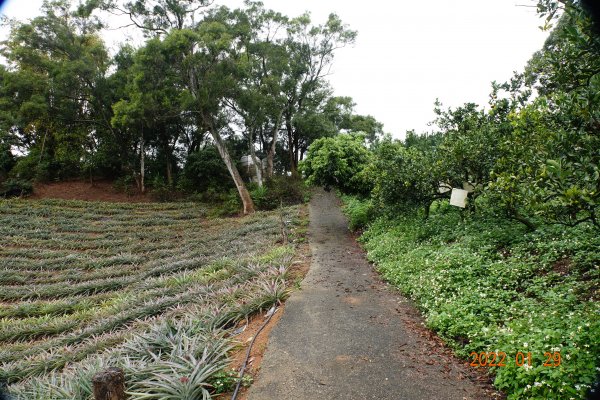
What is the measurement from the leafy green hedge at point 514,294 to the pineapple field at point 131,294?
104 inches

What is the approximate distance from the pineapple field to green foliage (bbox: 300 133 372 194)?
249 centimetres

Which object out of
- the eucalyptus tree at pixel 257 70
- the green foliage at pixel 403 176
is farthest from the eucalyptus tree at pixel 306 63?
the green foliage at pixel 403 176

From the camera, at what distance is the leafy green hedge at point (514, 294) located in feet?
9.20

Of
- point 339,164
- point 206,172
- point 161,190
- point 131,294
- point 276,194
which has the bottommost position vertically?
point 131,294

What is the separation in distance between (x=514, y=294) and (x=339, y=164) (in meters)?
8.04

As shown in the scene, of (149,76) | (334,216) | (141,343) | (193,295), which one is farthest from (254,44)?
(141,343)

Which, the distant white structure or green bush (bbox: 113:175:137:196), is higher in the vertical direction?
the distant white structure

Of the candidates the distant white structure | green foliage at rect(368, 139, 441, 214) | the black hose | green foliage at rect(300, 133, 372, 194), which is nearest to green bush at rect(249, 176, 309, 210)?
the distant white structure

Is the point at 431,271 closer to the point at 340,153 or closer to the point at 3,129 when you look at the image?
the point at 340,153

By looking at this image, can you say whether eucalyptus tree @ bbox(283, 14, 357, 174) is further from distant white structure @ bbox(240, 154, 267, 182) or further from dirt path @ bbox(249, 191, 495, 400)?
dirt path @ bbox(249, 191, 495, 400)

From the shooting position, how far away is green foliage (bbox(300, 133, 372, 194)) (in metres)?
11.8

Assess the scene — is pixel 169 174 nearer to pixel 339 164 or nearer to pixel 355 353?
pixel 339 164

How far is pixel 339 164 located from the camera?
11711 millimetres

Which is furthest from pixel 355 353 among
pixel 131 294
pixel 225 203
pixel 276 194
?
pixel 276 194
